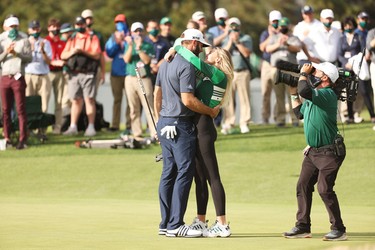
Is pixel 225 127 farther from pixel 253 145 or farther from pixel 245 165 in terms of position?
pixel 245 165

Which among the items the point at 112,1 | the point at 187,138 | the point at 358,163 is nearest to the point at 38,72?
the point at 358,163

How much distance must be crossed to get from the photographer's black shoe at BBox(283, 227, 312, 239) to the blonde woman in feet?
1.99

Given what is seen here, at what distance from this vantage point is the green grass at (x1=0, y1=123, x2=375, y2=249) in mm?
12719

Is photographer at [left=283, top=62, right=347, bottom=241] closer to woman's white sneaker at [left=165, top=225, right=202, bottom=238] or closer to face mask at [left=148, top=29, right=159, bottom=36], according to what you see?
woman's white sneaker at [left=165, top=225, right=202, bottom=238]

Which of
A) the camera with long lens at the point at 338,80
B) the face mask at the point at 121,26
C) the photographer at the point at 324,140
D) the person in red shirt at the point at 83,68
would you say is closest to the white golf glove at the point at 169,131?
the camera with long lens at the point at 338,80

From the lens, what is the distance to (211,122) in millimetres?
13172

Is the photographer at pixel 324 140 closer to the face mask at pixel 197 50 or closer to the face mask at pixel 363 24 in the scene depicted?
the face mask at pixel 197 50

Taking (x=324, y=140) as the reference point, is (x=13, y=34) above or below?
above

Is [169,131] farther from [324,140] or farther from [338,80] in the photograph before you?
[338,80]

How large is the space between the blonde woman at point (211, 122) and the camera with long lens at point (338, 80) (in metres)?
0.56

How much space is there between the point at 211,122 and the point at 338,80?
1391mm

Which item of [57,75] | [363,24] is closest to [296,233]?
[57,75]

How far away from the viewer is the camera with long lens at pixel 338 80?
12945 millimetres

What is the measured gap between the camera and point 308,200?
13062 mm
